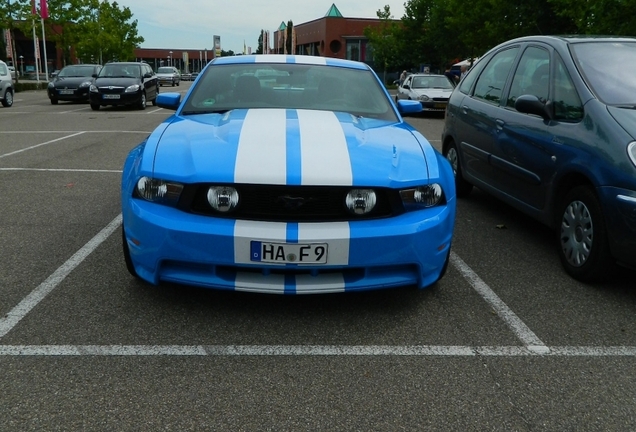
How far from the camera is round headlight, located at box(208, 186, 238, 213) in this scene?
128 inches

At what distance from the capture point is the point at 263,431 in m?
2.42

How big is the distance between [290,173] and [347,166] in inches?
12.6

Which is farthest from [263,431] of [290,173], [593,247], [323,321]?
[593,247]

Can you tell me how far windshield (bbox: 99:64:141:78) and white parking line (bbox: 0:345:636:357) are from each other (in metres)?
19.8

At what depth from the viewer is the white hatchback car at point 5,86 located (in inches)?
833

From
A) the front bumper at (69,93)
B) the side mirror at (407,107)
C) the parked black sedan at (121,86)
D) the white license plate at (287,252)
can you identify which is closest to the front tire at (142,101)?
the parked black sedan at (121,86)

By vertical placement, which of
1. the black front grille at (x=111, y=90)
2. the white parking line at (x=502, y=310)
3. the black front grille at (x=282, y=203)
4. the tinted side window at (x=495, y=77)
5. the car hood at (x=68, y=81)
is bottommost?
the white parking line at (x=502, y=310)

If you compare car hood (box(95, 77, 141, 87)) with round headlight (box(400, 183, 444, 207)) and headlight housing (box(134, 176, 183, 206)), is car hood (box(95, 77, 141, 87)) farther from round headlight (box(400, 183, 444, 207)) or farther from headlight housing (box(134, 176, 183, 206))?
round headlight (box(400, 183, 444, 207))

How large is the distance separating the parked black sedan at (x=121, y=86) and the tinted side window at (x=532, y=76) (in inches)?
626

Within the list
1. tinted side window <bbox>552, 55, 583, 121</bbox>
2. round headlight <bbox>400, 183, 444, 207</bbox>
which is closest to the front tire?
tinted side window <bbox>552, 55, 583, 121</bbox>

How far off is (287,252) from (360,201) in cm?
48

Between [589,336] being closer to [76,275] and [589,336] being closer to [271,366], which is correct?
[271,366]

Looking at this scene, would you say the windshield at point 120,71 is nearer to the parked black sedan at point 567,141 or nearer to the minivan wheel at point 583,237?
the parked black sedan at point 567,141

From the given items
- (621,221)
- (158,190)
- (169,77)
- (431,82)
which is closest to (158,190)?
(158,190)
